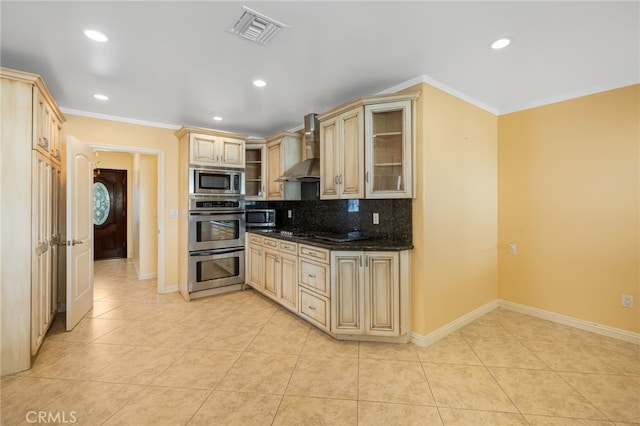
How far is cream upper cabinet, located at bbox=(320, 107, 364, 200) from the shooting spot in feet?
9.29

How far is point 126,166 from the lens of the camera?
6676 mm

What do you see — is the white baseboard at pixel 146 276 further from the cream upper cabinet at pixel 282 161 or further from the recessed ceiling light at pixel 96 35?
the recessed ceiling light at pixel 96 35

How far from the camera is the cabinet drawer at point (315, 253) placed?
280 cm

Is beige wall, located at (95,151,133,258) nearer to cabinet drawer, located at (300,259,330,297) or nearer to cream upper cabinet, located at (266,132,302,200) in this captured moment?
cream upper cabinet, located at (266,132,302,200)

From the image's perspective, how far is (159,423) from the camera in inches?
66.6

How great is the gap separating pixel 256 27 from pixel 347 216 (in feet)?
7.55

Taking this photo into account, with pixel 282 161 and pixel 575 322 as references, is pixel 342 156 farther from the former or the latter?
pixel 575 322

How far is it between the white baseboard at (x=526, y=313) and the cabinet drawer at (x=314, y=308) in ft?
2.84

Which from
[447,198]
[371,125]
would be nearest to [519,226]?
[447,198]

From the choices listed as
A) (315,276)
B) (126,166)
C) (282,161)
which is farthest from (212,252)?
(126,166)

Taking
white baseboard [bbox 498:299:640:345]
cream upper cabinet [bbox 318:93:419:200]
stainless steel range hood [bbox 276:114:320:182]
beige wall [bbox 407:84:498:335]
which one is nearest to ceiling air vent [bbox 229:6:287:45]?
cream upper cabinet [bbox 318:93:419:200]

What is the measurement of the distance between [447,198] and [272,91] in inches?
85.6

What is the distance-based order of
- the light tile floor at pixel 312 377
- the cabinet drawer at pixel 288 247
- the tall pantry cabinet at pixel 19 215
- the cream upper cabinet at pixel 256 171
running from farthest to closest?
1. the cream upper cabinet at pixel 256 171
2. the cabinet drawer at pixel 288 247
3. the tall pantry cabinet at pixel 19 215
4. the light tile floor at pixel 312 377

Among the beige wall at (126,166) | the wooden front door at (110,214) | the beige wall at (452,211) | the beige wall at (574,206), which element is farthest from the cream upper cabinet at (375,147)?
the wooden front door at (110,214)
